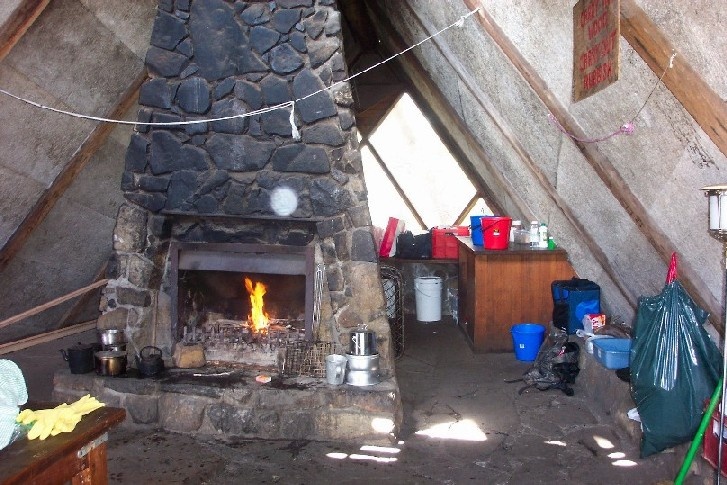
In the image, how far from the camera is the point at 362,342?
4.03 m

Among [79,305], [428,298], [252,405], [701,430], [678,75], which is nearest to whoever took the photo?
[678,75]

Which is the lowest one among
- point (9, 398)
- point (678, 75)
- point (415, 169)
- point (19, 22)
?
point (9, 398)

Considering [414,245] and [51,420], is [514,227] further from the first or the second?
[51,420]

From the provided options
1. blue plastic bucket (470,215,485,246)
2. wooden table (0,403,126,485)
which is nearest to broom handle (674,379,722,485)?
wooden table (0,403,126,485)

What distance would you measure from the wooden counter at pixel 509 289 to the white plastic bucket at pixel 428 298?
1139mm

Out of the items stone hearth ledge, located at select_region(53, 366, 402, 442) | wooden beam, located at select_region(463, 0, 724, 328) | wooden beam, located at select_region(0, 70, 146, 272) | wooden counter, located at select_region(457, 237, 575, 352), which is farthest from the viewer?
wooden counter, located at select_region(457, 237, 575, 352)

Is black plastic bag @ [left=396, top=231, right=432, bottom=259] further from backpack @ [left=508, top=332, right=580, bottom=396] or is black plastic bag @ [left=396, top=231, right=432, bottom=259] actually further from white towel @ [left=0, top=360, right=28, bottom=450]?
white towel @ [left=0, top=360, right=28, bottom=450]

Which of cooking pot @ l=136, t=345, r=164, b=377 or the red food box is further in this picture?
the red food box

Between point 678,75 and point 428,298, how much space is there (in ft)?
15.8

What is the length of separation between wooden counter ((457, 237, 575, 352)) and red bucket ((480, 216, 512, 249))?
84mm

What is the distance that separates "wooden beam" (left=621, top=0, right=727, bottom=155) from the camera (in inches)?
81.4

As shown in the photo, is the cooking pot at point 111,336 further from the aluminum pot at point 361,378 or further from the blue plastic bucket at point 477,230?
the blue plastic bucket at point 477,230

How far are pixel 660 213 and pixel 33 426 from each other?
264cm

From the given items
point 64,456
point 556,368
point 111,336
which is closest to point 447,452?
point 556,368
